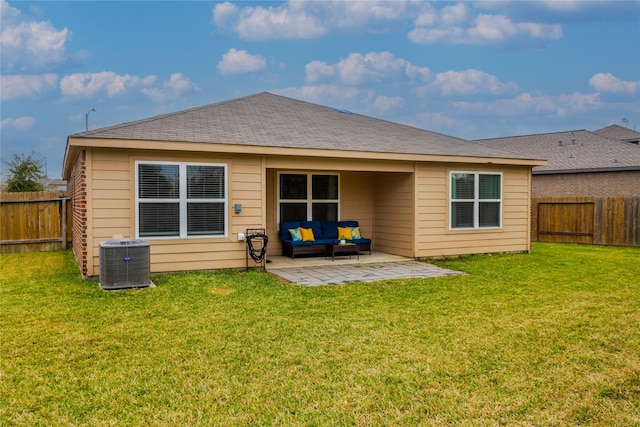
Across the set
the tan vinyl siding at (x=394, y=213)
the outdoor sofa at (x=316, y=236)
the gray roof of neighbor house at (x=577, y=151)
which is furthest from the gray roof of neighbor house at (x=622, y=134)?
the outdoor sofa at (x=316, y=236)

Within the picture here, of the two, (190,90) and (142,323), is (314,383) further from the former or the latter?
(190,90)

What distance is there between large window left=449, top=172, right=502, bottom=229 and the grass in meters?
3.64

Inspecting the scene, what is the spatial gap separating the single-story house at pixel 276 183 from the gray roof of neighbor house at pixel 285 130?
0.04 meters

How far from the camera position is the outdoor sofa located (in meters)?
10.0

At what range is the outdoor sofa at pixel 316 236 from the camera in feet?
32.9

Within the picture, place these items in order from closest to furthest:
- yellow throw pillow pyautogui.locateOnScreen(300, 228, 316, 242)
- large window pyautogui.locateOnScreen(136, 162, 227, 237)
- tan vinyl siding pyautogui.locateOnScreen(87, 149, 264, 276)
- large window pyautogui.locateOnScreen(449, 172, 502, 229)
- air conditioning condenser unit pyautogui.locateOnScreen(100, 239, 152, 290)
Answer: air conditioning condenser unit pyautogui.locateOnScreen(100, 239, 152, 290) < tan vinyl siding pyautogui.locateOnScreen(87, 149, 264, 276) < large window pyautogui.locateOnScreen(136, 162, 227, 237) < yellow throw pillow pyautogui.locateOnScreen(300, 228, 316, 242) < large window pyautogui.locateOnScreen(449, 172, 502, 229)

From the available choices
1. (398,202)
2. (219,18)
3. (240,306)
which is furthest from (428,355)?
(219,18)

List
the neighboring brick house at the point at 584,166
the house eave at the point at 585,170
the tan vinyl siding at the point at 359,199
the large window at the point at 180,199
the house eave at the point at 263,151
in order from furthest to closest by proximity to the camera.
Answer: the neighboring brick house at the point at 584,166
the house eave at the point at 585,170
the tan vinyl siding at the point at 359,199
the large window at the point at 180,199
the house eave at the point at 263,151

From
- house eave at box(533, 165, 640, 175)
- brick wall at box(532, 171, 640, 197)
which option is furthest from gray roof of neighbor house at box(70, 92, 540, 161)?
brick wall at box(532, 171, 640, 197)

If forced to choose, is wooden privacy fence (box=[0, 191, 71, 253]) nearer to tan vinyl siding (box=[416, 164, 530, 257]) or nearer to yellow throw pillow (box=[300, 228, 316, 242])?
yellow throw pillow (box=[300, 228, 316, 242])

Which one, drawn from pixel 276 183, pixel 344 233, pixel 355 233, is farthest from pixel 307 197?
Answer: pixel 355 233

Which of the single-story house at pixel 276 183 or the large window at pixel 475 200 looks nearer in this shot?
the single-story house at pixel 276 183

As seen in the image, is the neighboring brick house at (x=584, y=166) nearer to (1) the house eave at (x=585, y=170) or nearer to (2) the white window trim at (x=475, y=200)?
(1) the house eave at (x=585, y=170)

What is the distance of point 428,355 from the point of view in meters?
3.99
